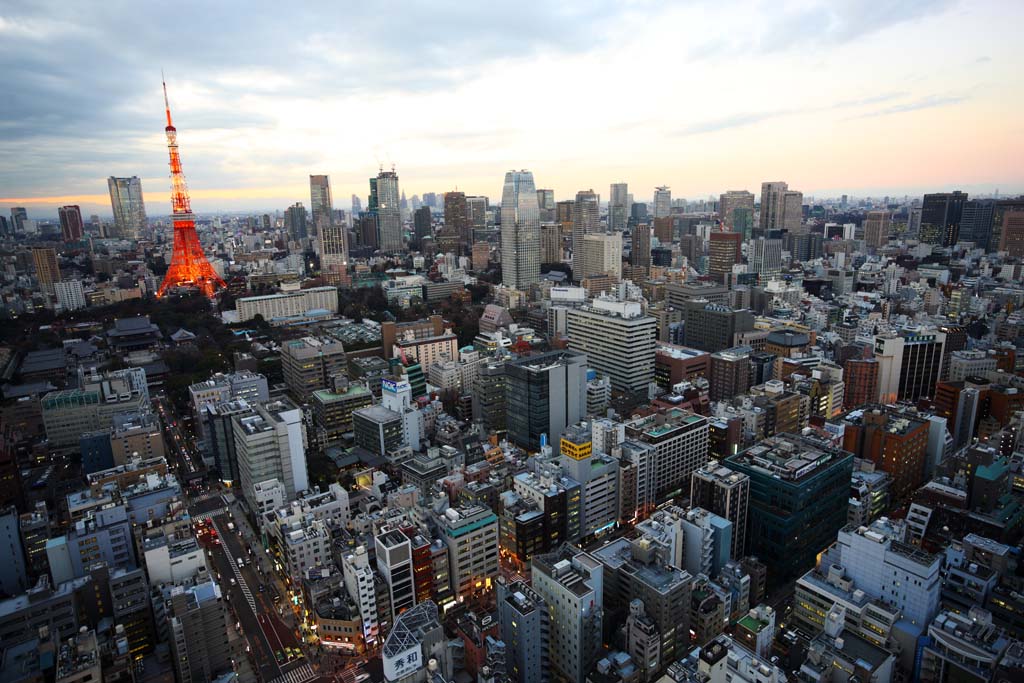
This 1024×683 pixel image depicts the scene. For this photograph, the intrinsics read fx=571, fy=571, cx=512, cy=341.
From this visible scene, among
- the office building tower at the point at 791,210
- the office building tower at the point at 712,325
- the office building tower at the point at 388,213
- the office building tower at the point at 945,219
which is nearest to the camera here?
the office building tower at the point at 712,325

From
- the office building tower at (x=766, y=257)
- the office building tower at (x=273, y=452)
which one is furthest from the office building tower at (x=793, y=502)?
the office building tower at (x=766, y=257)

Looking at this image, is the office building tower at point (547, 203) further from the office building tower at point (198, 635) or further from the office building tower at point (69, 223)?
the office building tower at point (198, 635)

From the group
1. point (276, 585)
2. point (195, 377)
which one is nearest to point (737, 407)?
point (276, 585)

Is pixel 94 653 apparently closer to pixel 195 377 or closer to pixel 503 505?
pixel 503 505

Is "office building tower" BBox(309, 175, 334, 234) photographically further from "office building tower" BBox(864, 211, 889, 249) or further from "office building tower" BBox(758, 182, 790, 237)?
"office building tower" BBox(864, 211, 889, 249)

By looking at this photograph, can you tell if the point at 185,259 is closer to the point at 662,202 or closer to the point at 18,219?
the point at 18,219

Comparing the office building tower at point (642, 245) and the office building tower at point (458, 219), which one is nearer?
the office building tower at point (642, 245)
